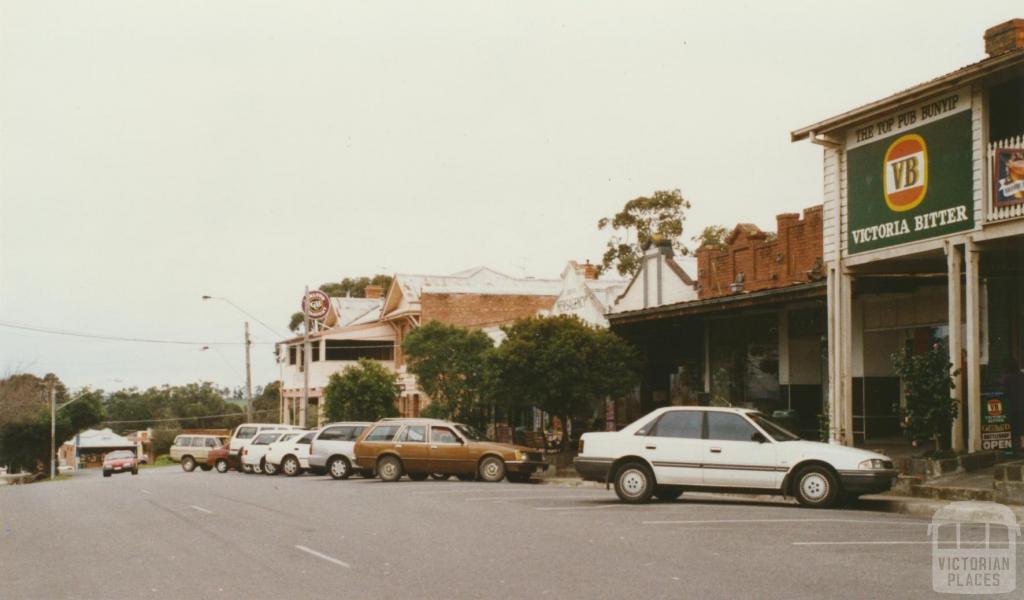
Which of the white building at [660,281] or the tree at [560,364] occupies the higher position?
the white building at [660,281]

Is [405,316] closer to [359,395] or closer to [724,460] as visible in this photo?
[359,395]

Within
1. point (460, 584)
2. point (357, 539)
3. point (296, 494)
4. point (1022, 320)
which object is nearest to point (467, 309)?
point (296, 494)

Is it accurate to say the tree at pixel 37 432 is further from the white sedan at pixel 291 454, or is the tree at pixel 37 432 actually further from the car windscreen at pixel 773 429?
the car windscreen at pixel 773 429

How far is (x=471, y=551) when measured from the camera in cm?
1257

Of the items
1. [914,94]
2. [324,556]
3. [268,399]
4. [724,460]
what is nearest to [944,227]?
[914,94]

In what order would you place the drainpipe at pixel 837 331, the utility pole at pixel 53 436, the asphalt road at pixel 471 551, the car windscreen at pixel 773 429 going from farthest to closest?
the utility pole at pixel 53 436
the drainpipe at pixel 837 331
the car windscreen at pixel 773 429
the asphalt road at pixel 471 551

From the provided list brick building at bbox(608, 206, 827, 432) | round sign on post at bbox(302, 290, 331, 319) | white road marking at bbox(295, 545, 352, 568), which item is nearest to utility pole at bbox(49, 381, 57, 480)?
round sign on post at bbox(302, 290, 331, 319)

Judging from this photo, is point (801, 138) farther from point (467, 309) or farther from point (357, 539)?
point (467, 309)

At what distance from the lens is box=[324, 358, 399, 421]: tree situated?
45.2 metres

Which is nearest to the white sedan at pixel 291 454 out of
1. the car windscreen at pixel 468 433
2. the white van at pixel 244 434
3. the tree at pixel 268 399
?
the white van at pixel 244 434

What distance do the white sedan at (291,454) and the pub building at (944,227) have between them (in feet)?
61.6

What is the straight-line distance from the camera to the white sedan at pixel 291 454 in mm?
36438

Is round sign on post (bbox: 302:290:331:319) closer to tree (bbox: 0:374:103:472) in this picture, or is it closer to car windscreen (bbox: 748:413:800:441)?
tree (bbox: 0:374:103:472)

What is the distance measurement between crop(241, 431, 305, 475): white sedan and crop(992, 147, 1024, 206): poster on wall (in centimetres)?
2552
